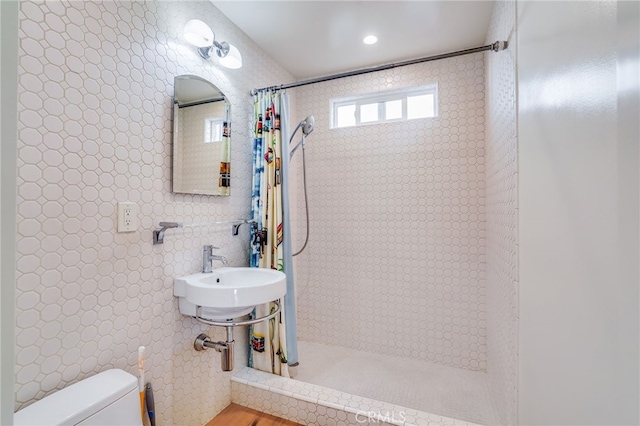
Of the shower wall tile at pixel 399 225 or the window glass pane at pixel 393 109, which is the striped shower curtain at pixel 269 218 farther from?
the window glass pane at pixel 393 109

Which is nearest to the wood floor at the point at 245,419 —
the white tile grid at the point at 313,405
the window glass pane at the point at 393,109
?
the white tile grid at the point at 313,405

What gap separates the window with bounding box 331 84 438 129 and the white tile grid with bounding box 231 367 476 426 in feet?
6.63

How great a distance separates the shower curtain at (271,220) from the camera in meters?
1.88

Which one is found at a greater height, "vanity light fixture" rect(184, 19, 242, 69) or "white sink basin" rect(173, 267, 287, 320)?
"vanity light fixture" rect(184, 19, 242, 69)

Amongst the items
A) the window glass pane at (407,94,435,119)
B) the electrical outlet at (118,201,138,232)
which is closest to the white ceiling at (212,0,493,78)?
the window glass pane at (407,94,435,119)

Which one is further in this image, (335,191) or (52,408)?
(335,191)

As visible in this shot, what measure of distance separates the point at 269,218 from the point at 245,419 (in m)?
1.19

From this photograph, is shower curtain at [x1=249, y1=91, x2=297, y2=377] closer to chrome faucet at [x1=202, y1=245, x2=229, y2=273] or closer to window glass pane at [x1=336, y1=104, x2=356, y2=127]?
chrome faucet at [x1=202, y1=245, x2=229, y2=273]

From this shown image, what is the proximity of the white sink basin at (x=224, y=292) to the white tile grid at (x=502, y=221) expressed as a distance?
1138 millimetres

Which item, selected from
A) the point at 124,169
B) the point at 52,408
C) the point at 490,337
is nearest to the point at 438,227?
the point at 490,337

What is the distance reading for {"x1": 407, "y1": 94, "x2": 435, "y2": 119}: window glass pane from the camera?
2316 millimetres

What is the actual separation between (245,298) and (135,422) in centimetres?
56

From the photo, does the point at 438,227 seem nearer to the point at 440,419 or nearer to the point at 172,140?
the point at 440,419

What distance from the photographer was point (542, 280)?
0.98 metres
